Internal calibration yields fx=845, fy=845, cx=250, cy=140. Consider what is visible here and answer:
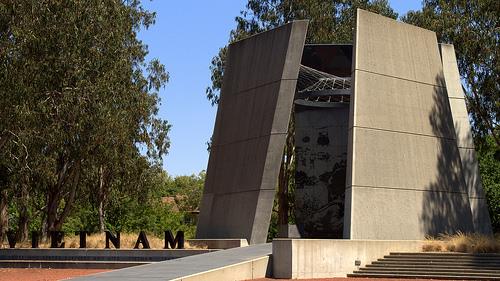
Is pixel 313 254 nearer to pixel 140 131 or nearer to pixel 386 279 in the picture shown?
pixel 386 279

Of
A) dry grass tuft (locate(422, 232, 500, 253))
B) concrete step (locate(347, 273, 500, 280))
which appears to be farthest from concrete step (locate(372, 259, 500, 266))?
dry grass tuft (locate(422, 232, 500, 253))

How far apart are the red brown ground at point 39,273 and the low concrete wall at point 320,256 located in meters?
6.48

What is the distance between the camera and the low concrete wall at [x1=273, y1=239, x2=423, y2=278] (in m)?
22.4

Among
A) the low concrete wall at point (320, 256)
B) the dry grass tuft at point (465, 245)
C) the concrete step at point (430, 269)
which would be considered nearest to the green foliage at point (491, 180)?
the dry grass tuft at point (465, 245)

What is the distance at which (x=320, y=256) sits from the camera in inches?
906

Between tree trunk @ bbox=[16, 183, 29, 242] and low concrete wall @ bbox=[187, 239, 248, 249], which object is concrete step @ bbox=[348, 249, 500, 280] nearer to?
low concrete wall @ bbox=[187, 239, 248, 249]

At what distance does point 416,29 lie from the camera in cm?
3041

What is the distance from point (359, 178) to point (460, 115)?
7.16 metres

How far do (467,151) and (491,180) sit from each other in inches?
1017

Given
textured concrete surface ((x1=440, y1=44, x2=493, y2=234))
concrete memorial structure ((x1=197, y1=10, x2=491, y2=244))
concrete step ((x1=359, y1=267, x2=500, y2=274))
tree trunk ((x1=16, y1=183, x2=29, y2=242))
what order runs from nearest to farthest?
concrete step ((x1=359, y1=267, x2=500, y2=274)) < concrete memorial structure ((x1=197, y1=10, x2=491, y2=244)) < textured concrete surface ((x1=440, y1=44, x2=493, y2=234)) < tree trunk ((x1=16, y1=183, x2=29, y2=242))

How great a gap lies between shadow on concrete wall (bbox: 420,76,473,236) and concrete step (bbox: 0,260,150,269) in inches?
385

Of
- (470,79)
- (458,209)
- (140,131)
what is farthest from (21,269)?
(470,79)

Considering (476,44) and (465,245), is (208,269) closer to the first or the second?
(465,245)

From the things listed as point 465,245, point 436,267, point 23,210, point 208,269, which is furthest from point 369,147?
point 23,210
